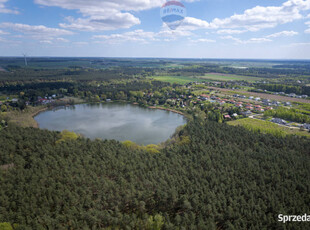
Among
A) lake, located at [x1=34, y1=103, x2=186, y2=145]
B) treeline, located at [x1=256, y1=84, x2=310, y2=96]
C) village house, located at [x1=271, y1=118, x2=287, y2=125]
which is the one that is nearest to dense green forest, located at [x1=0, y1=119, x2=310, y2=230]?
lake, located at [x1=34, y1=103, x2=186, y2=145]

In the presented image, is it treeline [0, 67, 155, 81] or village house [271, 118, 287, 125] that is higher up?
treeline [0, 67, 155, 81]

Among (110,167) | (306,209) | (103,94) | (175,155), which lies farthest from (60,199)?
(103,94)

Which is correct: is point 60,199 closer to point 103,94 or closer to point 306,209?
point 306,209

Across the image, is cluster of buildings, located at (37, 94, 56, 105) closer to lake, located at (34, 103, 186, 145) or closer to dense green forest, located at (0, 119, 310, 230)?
lake, located at (34, 103, 186, 145)

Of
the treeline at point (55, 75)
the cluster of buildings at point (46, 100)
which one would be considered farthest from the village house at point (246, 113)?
the treeline at point (55, 75)

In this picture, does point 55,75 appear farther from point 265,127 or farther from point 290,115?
point 290,115

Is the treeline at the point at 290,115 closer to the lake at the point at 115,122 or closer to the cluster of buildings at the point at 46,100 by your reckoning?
the lake at the point at 115,122

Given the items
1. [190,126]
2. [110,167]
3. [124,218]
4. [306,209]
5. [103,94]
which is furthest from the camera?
[103,94]
